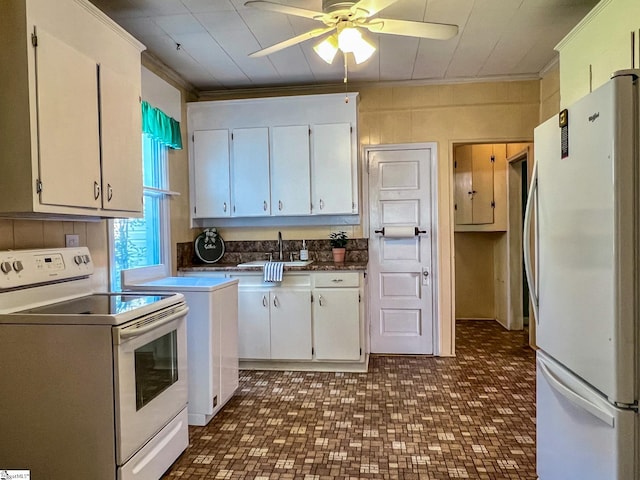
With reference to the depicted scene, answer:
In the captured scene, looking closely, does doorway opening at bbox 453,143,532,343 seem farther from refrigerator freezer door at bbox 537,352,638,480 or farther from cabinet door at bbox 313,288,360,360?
refrigerator freezer door at bbox 537,352,638,480

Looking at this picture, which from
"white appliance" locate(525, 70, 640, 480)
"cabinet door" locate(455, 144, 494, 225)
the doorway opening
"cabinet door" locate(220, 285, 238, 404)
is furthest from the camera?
"cabinet door" locate(455, 144, 494, 225)

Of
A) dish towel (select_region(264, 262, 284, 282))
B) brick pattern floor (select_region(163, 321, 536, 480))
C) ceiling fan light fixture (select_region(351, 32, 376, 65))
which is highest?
ceiling fan light fixture (select_region(351, 32, 376, 65))

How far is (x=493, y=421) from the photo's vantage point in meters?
2.74

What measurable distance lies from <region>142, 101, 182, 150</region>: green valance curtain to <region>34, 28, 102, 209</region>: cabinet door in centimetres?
103

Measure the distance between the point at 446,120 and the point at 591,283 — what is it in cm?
298

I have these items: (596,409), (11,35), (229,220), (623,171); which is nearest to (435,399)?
(596,409)

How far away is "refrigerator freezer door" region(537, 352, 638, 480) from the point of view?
134 cm

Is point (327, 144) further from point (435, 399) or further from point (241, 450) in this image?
point (241, 450)

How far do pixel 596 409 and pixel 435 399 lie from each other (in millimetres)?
1778

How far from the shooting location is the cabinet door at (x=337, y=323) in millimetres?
3676

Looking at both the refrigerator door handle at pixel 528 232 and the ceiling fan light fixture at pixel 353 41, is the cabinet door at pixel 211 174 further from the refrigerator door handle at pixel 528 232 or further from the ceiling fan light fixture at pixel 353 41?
the refrigerator door handle at pixel 528 232

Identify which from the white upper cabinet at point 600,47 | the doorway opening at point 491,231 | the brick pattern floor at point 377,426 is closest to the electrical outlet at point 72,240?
the brick pattern floor at point 377,426

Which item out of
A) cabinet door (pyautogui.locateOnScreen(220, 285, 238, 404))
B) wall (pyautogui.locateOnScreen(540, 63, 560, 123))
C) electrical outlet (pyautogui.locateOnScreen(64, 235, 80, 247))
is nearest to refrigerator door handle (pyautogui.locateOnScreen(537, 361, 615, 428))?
cabinet door (pyautogui.locateOnScreen(220, 285, 238, 404))

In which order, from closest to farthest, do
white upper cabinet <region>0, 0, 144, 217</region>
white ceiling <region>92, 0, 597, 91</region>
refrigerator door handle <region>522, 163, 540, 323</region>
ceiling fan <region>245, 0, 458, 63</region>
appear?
white upper cabinet <region>0, 0, 144, 217</region> < refrigerator door handle <region>522, 163, 540, 323</region> < ceiling fan <region>245, 0, 458, 63</region> < white ceiling <region>92, 0, 597, 91</region>
